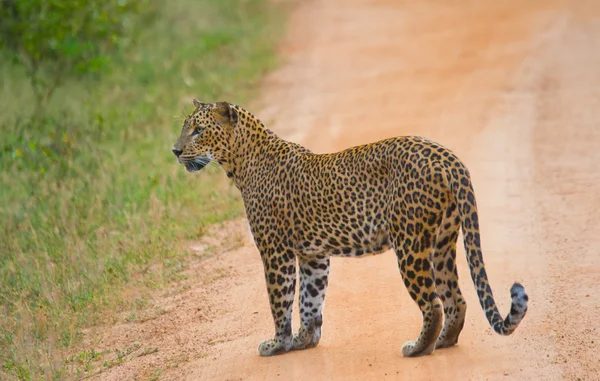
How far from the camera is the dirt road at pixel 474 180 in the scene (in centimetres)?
732

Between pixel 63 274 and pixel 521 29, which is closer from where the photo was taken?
pixel 63 274

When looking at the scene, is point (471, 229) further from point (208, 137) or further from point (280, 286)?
point (208, 137)

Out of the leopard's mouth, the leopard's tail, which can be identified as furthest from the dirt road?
the leopard's mouth

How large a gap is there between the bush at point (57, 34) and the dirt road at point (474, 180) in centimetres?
295

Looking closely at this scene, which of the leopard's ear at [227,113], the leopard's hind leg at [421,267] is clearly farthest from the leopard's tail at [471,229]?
the leopard's ear at [227,113]

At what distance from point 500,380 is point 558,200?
4.58 meters

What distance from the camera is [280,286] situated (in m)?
7.51

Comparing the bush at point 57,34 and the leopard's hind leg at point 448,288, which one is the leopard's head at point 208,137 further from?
the bush at point 57,34

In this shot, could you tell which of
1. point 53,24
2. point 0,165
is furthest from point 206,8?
point 0,165

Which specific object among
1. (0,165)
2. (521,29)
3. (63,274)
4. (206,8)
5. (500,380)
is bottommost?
(500,380)

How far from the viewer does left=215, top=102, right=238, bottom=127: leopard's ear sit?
7973 millimetres

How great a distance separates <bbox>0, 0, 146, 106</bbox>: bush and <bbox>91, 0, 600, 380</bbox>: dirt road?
2.95 m

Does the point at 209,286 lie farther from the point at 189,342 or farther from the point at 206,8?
the point at 206,8

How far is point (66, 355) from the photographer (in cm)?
856
